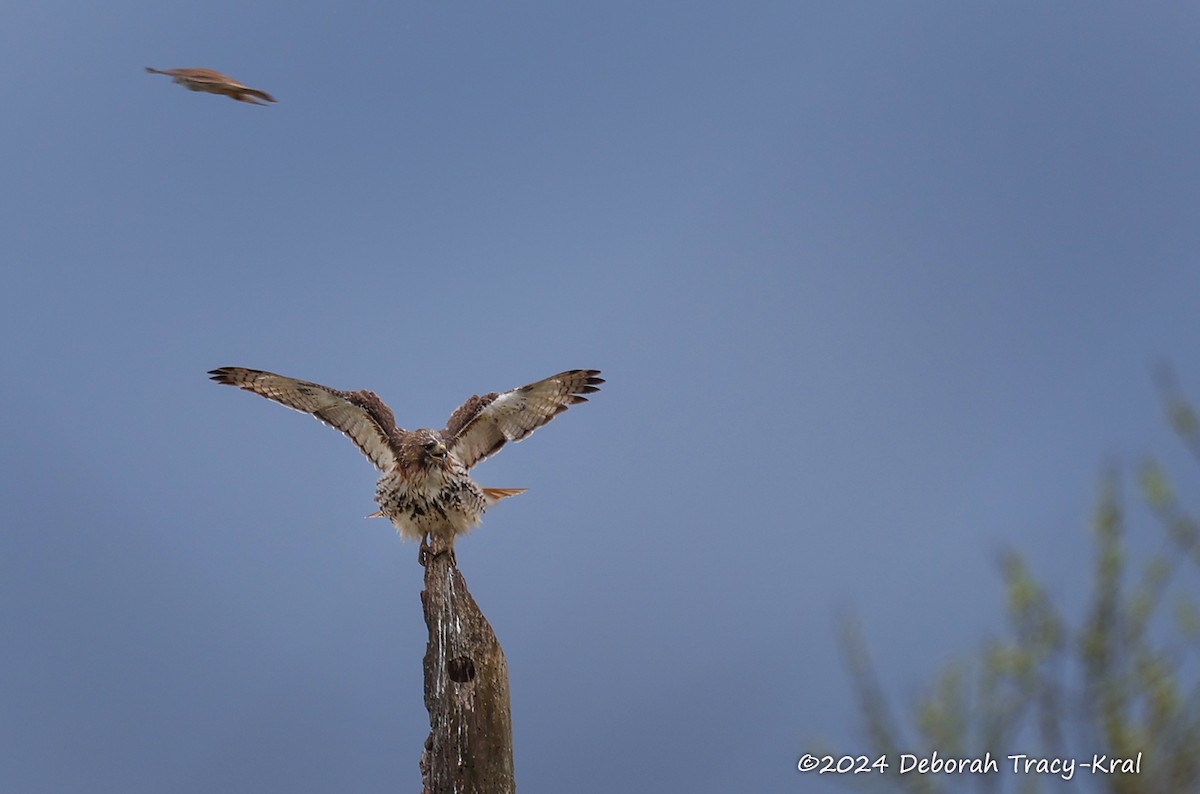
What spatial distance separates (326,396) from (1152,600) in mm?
6446

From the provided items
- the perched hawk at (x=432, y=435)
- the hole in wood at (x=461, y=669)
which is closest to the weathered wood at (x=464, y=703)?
the hole in wood at (x=461, y=669)

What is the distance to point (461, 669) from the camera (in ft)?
22.8

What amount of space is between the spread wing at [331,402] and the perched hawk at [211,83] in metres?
2.01

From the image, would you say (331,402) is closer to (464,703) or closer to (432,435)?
(432,435)

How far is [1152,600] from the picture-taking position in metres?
4.71

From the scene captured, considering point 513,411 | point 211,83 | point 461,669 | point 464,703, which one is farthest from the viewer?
point 513,411

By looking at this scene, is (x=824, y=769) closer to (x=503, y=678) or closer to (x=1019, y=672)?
(x=1019, y=672)

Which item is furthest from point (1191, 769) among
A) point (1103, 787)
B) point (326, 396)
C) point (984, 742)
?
point (326, 396)

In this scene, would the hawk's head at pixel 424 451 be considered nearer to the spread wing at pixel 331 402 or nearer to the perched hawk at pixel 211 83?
the spread wing at pixel 331 402

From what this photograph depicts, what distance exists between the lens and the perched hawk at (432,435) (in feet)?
30.7

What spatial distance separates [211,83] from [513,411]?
10.1 ft

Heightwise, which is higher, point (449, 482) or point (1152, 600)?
point (449, 482)

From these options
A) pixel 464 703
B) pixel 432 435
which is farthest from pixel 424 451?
pixel 464 703

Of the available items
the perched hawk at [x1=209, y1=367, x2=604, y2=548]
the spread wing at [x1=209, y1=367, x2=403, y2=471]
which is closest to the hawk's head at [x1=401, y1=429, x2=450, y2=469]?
the perched hawk at [x1=209, y1=367, x2=604, y2=548]
